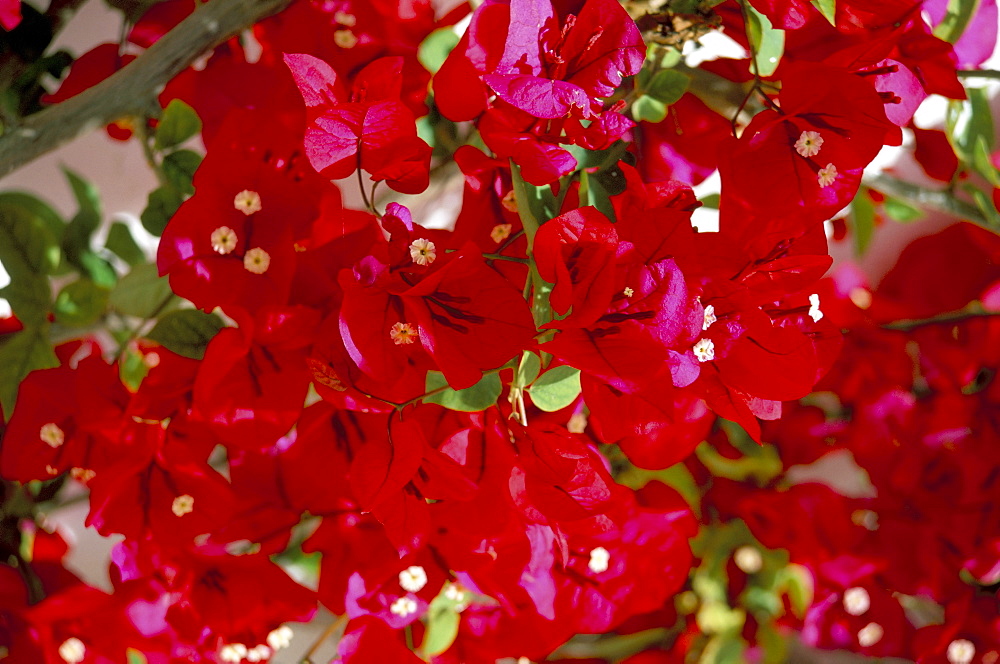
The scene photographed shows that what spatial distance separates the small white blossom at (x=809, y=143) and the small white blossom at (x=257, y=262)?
351 millimetres

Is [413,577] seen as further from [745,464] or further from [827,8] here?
[745,464]

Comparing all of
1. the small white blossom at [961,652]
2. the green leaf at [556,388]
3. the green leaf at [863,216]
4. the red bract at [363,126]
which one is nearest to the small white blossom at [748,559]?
the small white blossom at [961,652]

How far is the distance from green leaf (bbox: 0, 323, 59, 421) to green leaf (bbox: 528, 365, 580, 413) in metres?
0.44

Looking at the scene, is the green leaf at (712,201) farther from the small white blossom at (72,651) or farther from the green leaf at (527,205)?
the small white blossom at (72,651)

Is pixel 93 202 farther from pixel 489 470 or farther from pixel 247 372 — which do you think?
pixel 489 470

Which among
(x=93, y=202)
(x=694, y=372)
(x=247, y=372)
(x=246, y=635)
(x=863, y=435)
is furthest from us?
(x=863, y=435)

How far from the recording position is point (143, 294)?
629 millimetres

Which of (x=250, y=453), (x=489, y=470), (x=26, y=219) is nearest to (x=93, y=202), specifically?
(x=26, y=219)

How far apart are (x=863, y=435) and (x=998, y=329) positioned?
191 mm

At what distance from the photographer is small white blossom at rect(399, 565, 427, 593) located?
0.56 m

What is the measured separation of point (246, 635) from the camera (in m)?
0.64

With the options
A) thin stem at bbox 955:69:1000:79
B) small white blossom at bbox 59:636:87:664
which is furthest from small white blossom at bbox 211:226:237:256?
thin stem at bbox 955:69:1000:79

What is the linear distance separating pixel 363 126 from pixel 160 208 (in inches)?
10.6

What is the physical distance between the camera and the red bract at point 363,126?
419 mm
